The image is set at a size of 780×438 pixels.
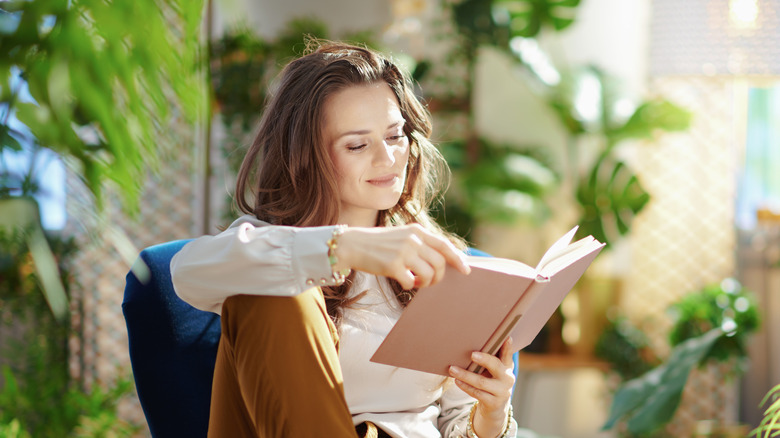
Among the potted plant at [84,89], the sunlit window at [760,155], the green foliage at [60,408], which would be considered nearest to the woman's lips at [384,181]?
the potted plant at [84,89]

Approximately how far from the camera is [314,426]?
0.97m

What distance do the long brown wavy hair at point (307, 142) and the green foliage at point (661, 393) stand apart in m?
0.78

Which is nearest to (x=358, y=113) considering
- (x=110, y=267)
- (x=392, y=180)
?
(x=392, y=180)

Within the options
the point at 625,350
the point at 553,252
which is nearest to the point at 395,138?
the point at 553,252

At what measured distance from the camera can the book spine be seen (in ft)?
3.25

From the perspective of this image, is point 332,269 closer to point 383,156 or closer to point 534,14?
point 383,156

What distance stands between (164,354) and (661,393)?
1181 millimetres

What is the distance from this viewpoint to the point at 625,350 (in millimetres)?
3209

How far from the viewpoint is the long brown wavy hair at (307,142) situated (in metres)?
1.30

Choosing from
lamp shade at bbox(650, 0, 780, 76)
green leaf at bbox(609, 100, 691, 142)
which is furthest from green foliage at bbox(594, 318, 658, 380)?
lamp shade at bbox(650, 0, 780, 76)

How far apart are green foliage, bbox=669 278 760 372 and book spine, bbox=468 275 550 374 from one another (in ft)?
7.02

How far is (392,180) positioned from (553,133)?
7.46ft

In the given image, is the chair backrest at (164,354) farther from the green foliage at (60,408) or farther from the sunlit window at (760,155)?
the sunlit window at (760,155)

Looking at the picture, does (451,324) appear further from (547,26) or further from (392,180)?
(547,26)
